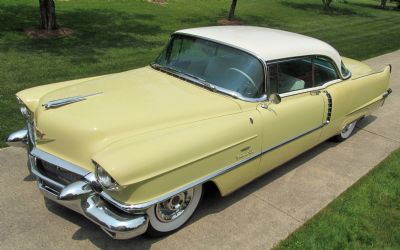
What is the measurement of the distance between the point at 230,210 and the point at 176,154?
117 centimetres

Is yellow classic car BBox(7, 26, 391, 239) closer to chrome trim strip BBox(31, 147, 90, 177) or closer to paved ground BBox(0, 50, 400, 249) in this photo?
chrome trim strip BBox(31, 147, 90, 177)

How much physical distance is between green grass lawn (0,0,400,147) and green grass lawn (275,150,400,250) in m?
3.90

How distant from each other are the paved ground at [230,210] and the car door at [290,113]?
0.35 meters

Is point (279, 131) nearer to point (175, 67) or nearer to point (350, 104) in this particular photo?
point (175, 67)

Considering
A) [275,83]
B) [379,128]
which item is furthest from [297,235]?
[379,128]

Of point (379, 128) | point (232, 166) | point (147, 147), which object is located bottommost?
point (379, 128)

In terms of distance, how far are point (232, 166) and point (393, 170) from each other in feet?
8.51

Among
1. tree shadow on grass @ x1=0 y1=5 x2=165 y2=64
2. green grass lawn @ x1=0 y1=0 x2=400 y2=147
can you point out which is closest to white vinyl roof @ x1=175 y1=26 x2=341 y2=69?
green grass lawn @ x1=0 y1=0 x2=400 y2=147

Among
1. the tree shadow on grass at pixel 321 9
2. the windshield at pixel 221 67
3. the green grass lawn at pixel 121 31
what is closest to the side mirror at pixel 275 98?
the windshield at pixel 221 67

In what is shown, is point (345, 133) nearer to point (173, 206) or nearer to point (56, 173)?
point (173, 206)

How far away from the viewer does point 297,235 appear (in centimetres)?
391

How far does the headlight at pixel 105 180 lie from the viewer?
122 inches

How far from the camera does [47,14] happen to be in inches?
396

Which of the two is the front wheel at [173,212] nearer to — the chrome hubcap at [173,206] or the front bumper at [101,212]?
the chrome hubcap at [173,206]
